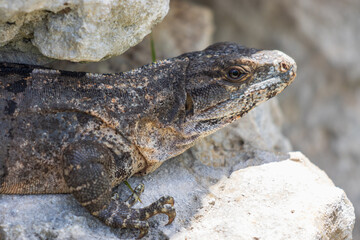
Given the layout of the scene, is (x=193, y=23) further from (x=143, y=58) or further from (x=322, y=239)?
(x=322, y=239)

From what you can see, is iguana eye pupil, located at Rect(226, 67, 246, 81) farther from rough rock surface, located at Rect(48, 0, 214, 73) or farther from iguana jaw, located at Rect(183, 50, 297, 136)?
rough rock surface, located at Rect(48, 0, 214, 73)

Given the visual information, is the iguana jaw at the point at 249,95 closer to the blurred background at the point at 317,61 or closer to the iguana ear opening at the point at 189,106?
the iguana ear opening at the point at 189,106

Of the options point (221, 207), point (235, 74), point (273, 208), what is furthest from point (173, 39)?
point (273, 208)

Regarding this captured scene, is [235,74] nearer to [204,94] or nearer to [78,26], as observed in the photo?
[204,94]

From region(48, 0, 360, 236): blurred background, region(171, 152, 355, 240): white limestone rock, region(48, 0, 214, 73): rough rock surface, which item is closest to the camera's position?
region(171, 152, 355, 240): white limestone rock

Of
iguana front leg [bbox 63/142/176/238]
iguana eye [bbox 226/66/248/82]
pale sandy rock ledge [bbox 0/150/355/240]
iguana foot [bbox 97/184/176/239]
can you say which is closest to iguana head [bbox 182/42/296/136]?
iguana eye [bbox 226/66/248/82]

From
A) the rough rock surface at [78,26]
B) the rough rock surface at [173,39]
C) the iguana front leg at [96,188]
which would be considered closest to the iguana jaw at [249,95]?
the iguana front leg at [96,188]
